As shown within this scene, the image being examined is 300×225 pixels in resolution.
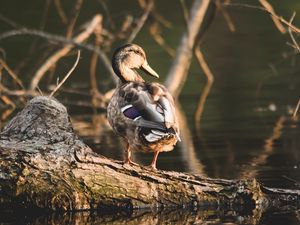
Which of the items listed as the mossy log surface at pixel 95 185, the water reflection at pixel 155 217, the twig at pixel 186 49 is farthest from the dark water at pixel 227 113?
the twig at pixel 186 49

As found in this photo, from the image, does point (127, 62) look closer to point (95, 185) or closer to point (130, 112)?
point (130, 112)

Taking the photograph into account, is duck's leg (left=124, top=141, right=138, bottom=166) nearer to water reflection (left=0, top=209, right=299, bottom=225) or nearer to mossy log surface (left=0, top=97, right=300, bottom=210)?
mossy log surface (left=0, top=97, right=300, bottom=210)

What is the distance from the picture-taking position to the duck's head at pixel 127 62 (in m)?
8.20

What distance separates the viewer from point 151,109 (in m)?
6.96

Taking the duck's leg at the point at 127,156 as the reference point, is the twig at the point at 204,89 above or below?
above

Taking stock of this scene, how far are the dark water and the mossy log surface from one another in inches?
5.8

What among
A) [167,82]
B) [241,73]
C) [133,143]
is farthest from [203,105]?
[133,143]

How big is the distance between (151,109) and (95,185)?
67 centimetres

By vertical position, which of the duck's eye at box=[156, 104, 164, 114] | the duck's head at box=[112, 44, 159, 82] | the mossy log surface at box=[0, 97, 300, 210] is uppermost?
the duck's head at box=[112, 44, 159, 82]

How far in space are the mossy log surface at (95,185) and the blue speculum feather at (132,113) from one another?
1.17 feet

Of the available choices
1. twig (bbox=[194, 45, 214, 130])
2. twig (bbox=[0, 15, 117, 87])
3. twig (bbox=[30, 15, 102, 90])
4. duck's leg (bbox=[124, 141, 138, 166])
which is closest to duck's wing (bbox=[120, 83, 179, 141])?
duck's leg (bbox=[124, 141, 138, 166])

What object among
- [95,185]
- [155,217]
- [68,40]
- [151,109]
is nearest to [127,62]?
[151,109]

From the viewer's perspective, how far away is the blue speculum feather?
709 centimetres

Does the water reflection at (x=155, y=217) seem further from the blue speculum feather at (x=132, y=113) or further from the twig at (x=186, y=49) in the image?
the twig at (x=186, y=49)
